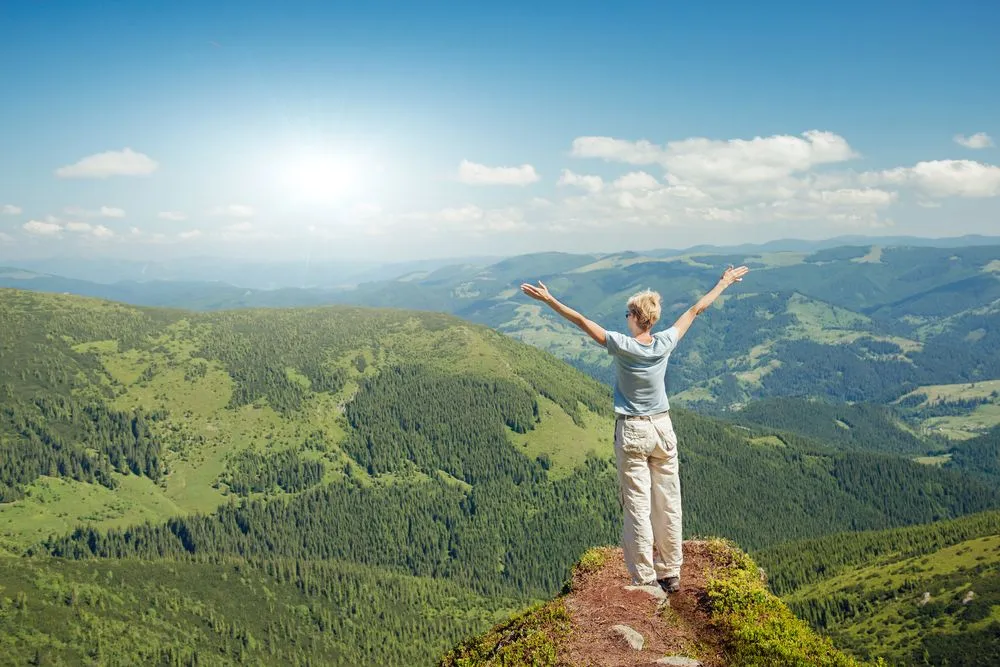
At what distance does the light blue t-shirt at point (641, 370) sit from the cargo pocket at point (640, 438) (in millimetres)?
422

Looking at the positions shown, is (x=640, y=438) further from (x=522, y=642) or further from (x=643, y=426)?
(x=522, y=642)

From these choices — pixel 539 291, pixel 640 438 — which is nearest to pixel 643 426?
pixel 640 438

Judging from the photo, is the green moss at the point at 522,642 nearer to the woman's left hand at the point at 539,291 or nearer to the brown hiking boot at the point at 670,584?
the brown hiking boot at the point at 670,584

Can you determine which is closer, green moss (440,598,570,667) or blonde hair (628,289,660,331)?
green moss (440,598,570,667)

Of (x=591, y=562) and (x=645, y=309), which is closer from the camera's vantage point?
(x=645, y=309)

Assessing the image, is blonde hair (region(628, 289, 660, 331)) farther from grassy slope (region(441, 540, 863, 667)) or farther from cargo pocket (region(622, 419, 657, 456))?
grassy slope (region(441, 540, 863, 667))

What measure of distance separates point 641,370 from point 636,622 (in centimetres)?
733

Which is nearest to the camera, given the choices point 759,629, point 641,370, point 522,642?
point 759,629

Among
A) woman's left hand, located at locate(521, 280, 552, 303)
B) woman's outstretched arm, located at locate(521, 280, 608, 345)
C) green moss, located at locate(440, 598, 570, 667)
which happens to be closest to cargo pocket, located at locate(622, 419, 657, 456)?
woman's outstretched arm, located at locate(521, 280, 608, 345)

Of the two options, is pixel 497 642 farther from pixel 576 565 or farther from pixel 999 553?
pixel 999 553

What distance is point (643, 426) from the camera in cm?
1750

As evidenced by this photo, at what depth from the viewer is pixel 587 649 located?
55.0 ft

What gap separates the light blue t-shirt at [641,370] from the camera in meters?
17.1

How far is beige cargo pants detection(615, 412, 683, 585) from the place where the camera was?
1752 cm
